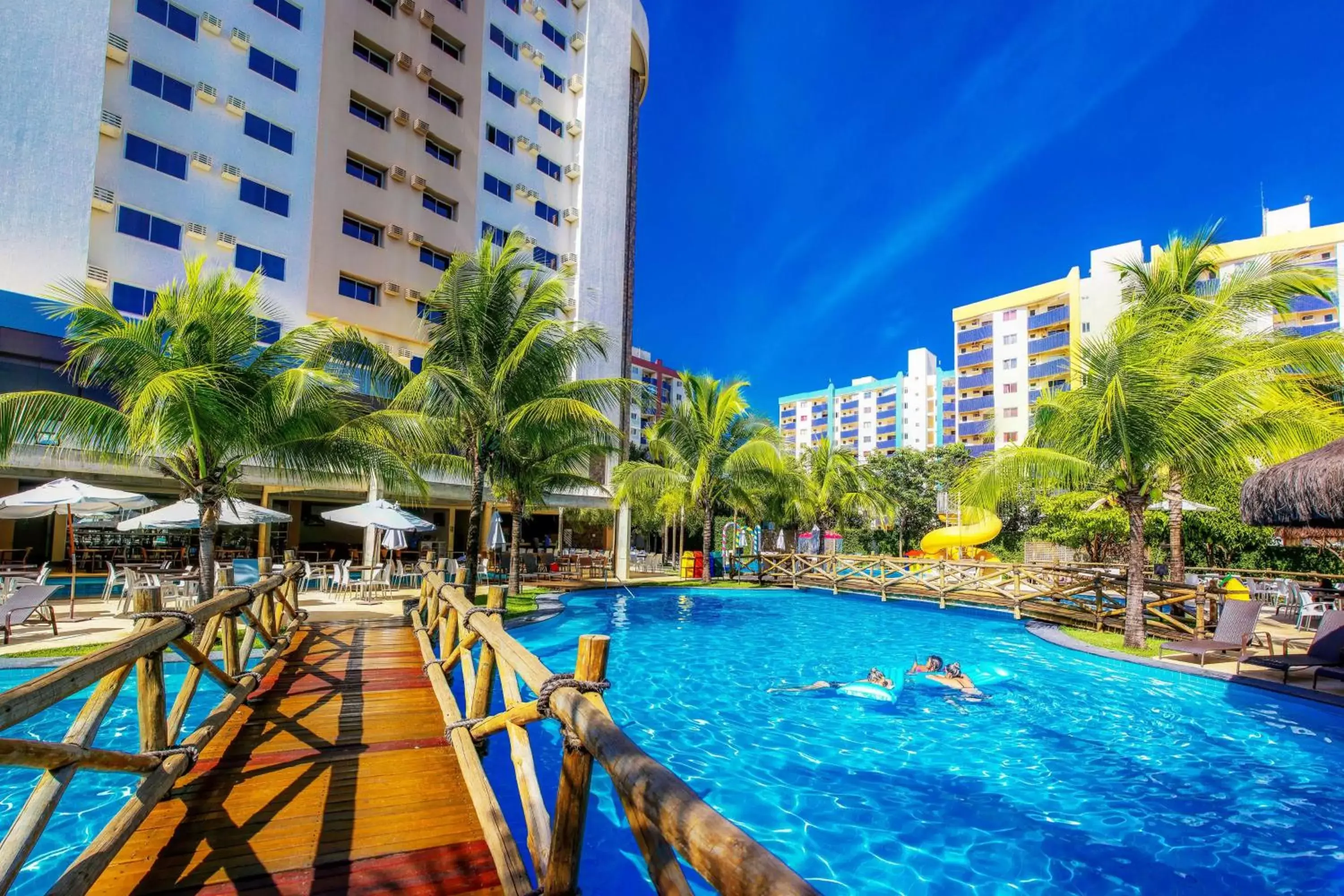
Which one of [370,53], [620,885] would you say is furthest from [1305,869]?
[370,53]

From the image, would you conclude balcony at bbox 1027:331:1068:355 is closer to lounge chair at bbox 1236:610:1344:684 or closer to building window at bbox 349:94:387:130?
lounge chair at bbox 1236:610:1344:684

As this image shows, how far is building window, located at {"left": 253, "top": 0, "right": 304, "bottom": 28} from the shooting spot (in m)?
21.3

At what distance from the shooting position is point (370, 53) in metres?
24.3

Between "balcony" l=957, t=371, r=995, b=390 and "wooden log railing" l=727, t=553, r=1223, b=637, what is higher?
"balcony" l=957, t=371, r=995, b=390

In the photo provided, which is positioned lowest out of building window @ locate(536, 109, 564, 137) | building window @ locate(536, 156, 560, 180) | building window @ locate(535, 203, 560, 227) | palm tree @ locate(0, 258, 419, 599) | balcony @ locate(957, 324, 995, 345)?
palm tree @ locate(0, 258, 419, 599)

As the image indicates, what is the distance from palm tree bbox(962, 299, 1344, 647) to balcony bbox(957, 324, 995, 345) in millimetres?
47211

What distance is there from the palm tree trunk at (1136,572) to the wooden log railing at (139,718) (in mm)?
13649

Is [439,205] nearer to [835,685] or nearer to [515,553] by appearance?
[515,553]

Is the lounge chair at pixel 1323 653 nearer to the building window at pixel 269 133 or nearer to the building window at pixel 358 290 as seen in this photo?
the building window at pixel 358 290

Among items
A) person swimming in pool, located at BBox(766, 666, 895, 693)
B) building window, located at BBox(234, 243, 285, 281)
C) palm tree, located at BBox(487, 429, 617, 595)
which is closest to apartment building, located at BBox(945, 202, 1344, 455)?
palm tree, located at BBox(487, 429, 617, 595)

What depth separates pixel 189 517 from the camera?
43.7ft

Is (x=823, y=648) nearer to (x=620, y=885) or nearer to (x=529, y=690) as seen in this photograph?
(x=529, y=690)

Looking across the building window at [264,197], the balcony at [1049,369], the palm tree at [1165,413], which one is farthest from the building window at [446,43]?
the balcony at [1049,369]

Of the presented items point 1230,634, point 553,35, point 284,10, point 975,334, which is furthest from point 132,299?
point 975,334
